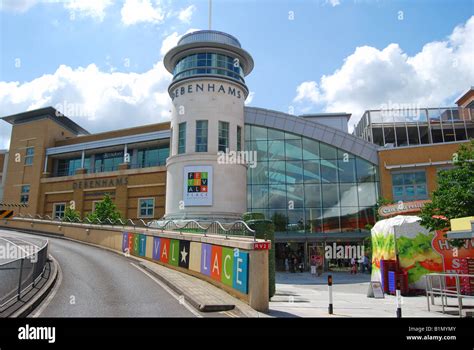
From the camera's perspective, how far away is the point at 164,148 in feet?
139

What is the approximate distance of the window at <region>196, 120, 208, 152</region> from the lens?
93.4ft

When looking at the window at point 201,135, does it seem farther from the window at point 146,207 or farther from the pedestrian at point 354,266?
the pedestrian at point 354,266

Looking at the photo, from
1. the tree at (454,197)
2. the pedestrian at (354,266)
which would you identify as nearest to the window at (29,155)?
the pedestrian at (354,266)

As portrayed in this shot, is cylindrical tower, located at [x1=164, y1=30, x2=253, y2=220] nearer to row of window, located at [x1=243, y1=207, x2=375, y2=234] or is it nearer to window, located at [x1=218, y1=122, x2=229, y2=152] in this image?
window, located at [x1=218, y1=122, x2=229, y2=152]

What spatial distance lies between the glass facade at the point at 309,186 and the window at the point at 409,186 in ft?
5.35

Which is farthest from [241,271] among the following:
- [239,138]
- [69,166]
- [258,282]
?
[69,166]

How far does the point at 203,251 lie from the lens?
14102 millimetres

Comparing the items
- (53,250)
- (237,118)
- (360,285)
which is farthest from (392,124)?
(53,250)

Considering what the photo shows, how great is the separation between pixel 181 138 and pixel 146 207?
1192 cm

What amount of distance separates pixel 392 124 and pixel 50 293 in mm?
39629

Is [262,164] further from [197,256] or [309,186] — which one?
[197,256]

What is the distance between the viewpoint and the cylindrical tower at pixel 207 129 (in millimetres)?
27469

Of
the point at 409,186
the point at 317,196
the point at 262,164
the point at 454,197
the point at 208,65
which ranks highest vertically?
the point at 208,65
